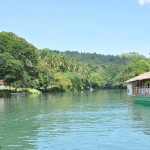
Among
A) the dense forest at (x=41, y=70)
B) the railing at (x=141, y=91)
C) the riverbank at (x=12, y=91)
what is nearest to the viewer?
the railing at (x=141, y=91)

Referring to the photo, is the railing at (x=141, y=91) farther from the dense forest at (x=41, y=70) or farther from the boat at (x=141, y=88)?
the dense forest at (x=41, y=70)

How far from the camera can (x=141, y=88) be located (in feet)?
143

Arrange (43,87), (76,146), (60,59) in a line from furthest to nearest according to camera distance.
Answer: (60,59) → (43,87) → (76,146)

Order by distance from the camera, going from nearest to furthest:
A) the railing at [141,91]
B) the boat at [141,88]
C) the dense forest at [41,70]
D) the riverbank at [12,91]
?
1. the boat at [141,88]
2. the railing at [141,91]
3. the dense forest at [41,70]
4. the riverbank at [12,91]

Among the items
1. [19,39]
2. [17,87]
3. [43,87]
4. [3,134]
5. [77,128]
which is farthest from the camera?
[43,87]

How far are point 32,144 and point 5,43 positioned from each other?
5618 cm

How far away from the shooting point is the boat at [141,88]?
41531mm

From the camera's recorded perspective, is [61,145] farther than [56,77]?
No

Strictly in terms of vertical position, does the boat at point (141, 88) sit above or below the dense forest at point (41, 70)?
below

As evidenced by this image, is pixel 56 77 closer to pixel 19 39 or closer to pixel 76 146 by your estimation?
pixel 19 39

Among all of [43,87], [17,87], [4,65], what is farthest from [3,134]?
[43,87]

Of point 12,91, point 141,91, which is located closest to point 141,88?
point 141,91

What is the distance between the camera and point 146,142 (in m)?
16.3

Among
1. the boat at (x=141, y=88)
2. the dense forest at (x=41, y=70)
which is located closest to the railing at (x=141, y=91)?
the boat at (x=141, y=88)
